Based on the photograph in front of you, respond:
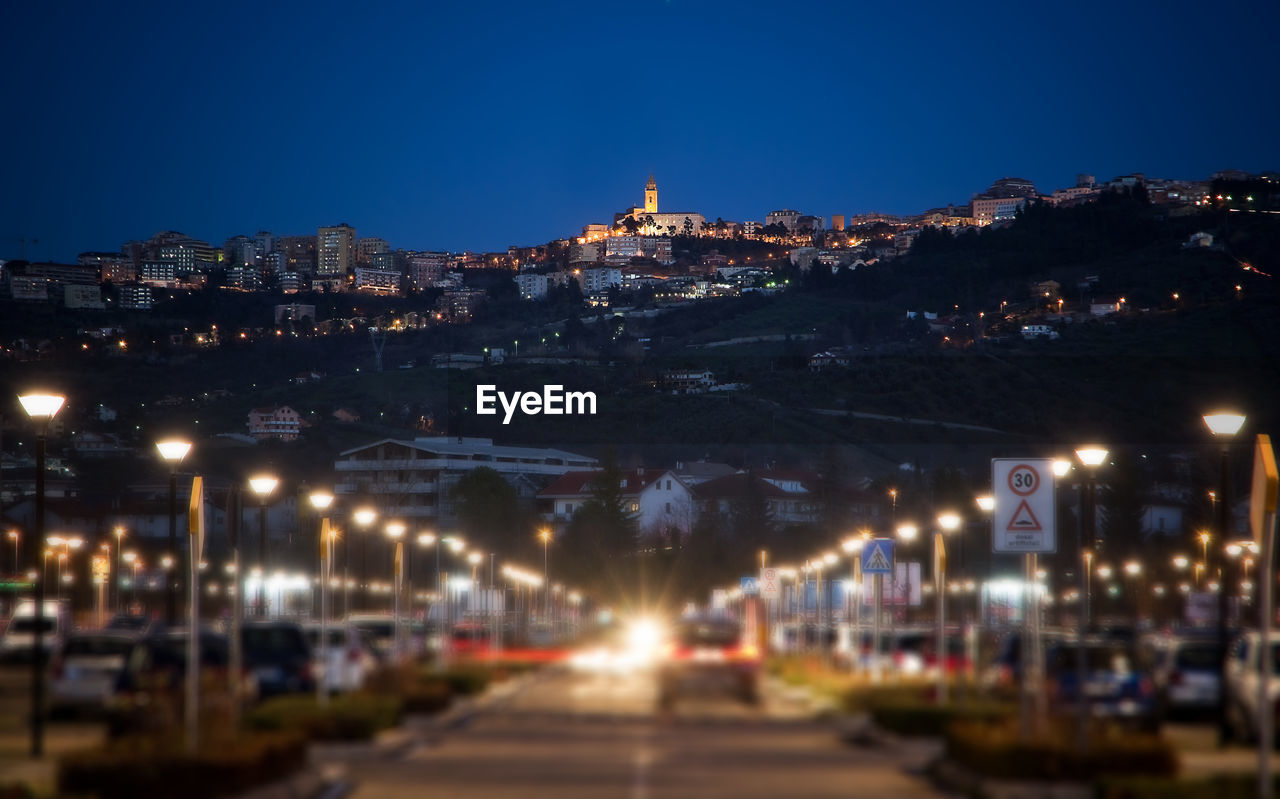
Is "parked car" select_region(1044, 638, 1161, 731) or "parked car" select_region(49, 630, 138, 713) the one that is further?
"parked car" select_region(49, 630, 138, 713)

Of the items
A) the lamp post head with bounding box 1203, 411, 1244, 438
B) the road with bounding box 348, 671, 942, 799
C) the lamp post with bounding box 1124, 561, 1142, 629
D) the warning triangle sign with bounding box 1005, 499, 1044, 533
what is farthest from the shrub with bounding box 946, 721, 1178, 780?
the lamp post with bounding box 1124, 561, 1142, 629

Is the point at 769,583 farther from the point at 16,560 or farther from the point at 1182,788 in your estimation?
the point at 16,560

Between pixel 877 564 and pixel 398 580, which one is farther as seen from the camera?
pixel 398 580

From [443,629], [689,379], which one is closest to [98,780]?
[443,629]

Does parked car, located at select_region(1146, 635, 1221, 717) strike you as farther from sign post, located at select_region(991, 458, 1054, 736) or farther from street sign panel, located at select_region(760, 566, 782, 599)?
street sign panel, located at select_region(760, 566, 782, 599)

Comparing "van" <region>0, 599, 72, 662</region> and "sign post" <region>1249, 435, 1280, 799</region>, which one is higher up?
"sign post" <region>1249, 435, 1280, 799</region>

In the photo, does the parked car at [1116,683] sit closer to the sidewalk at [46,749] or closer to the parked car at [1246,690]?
the parked car at [1246,690]

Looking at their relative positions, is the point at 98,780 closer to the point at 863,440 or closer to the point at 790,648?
the point at 790,648

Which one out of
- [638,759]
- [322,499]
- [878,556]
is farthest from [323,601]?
[878,556]
